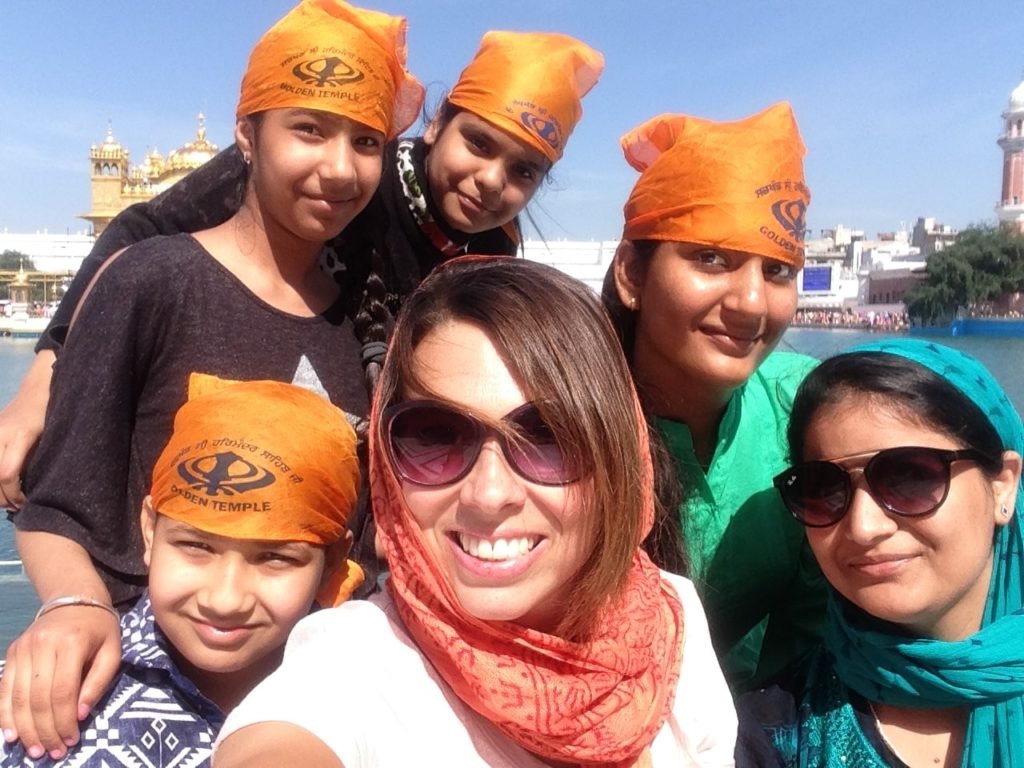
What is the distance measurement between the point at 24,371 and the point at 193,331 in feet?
63.1

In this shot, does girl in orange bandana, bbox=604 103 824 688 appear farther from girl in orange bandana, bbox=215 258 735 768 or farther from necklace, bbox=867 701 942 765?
girl in orange bandana, bbox=215 258 735 768

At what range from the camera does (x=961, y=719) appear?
5.30 feet

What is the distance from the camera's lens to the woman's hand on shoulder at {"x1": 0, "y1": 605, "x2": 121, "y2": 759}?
1376 millimetres

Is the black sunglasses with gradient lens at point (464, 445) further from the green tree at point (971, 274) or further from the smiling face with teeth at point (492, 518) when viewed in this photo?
the green tree at point (971, 274)

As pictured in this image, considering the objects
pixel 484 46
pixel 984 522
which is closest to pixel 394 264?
pixel 484 46

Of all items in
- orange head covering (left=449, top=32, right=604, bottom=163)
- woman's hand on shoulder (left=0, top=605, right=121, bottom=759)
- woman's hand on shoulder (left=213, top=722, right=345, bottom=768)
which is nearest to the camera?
woman's hand on shoulder (left=213, top=722, right=345, bottom=768)

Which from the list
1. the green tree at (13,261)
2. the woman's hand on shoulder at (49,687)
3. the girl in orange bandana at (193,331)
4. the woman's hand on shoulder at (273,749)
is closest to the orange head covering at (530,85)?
the girl in orange bandana at (193,331)

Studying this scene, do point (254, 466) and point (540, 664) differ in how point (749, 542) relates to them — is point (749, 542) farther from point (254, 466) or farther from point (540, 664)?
point (254, 466)

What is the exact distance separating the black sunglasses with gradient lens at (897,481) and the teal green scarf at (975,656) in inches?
5.8

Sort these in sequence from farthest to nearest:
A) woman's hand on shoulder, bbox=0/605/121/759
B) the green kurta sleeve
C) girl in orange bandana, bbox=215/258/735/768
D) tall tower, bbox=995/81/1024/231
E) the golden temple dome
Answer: tall tower, bbox=995/81/1024/231, the golden temple dome, the green kurta sleeve, woman's hand on shoulder, bbox=0/605/121/759, girl in orange bandana, bbox=215/258/735/768

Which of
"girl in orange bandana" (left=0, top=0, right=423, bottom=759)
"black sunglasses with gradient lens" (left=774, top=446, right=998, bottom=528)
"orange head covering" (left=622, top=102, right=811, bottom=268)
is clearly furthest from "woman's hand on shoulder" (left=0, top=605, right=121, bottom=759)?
"orange head covering" (left=622, top=102, right=811, bottom=268)

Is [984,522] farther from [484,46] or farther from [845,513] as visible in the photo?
[484,46]

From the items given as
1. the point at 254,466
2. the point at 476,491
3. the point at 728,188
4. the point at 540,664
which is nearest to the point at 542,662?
the point at 540,664

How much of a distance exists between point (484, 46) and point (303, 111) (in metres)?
0.96
